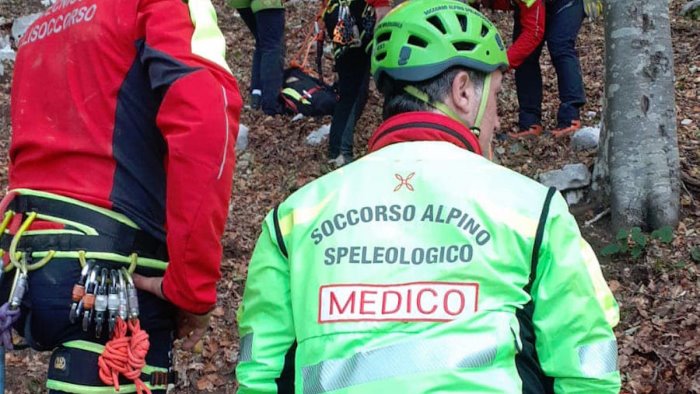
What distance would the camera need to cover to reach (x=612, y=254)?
5.51m

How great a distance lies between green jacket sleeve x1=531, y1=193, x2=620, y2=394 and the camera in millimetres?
1889

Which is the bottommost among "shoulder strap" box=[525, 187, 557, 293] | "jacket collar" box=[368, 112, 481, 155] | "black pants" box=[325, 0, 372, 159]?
"shoulder strap" box=[525, 187, 557, 293]

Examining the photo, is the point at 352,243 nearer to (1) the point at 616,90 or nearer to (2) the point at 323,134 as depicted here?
(1) the point at 616,90

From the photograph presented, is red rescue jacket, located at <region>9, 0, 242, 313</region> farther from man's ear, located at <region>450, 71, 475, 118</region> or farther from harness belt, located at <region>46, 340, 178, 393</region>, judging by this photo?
man's ear, located at <region>450, 71, 475, 118</region>

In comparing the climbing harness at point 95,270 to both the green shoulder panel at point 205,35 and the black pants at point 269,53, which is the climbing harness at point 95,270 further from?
the black pants at point 269,53

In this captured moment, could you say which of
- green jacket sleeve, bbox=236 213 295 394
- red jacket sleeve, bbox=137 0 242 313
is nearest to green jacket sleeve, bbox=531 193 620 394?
green jacket sleeve, bbox=236 213 295 394

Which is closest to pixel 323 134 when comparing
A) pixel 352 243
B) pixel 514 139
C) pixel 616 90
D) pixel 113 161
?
pixel 514 139

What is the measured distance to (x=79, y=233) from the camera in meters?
2.73

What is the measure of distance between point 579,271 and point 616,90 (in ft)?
13.4

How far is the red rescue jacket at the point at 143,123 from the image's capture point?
2.66 meters

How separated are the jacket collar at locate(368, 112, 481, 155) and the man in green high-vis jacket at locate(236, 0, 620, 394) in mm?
31

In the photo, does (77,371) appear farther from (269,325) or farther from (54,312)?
(269,325)

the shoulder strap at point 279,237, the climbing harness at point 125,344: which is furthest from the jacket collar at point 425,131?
the climbing harness at point 125,344

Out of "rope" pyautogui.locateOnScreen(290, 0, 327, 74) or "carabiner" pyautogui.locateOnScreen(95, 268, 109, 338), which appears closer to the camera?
"carabiner" pyautogui.locateOnScreen(95, 268, 109, 338)
